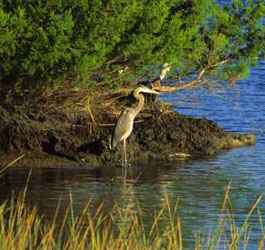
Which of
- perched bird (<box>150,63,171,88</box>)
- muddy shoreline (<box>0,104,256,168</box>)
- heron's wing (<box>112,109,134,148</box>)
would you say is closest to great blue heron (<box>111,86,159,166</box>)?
heron's wing (<box>112,109,134,148</box>)

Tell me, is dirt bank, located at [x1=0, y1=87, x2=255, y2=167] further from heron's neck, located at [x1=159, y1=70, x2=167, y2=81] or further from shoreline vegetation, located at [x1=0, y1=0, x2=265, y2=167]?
heron's neck, located at [x1=159, y1=70, x2=167, y2=81]

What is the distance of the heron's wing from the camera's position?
16.1m

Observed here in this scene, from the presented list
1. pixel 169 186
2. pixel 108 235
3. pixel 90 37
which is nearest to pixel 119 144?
pixel 169 186

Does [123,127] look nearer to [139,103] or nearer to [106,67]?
[139,103]

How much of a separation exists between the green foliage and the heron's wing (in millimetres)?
626

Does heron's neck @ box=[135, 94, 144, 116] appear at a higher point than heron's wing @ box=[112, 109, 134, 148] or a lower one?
higher

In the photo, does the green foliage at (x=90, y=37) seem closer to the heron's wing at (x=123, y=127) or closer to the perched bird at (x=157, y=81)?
the perched bird at (x=157, y=81)

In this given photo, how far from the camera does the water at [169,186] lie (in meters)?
12.6

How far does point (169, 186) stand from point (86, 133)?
2.91m

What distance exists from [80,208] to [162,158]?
4.49m

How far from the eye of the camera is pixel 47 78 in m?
14.7

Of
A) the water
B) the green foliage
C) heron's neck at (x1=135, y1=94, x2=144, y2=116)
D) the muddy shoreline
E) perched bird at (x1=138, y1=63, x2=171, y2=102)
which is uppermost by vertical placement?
the green foliage

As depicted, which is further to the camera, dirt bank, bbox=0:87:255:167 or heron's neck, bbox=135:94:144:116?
heron's neck, bbox=135:94:144:116

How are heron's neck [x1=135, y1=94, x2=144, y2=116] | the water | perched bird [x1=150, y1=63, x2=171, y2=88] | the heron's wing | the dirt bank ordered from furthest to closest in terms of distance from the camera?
1. perched bird [x1=150, y1=63, x2=171, y2=88]
2. heron's neck [x1=135, y1=94, x2=144, y2=116]
3. the heron's wing
4. the dirt bank
5. the water
